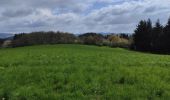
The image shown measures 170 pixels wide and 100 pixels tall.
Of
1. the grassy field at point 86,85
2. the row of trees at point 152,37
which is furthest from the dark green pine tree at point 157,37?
the grassy field at point 86,85

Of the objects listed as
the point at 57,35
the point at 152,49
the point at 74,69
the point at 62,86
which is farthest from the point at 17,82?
the point at 57,35

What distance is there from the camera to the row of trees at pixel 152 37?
90.2 m

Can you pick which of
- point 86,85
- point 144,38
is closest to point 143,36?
point 144,38

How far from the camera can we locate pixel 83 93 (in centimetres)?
→ 1066

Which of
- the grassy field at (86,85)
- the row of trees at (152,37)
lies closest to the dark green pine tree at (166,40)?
the row of trees at (152,37)

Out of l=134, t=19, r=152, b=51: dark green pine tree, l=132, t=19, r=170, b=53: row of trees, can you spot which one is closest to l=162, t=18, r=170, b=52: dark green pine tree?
l=132, t=19, r=170, b=53: row of trees

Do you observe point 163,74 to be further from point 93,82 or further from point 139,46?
point 139,46

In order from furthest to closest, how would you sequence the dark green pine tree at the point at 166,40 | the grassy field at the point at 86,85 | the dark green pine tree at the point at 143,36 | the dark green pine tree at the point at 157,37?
the dark green pine tree at the point at 143,36 < the dark green pine tree at the point at 157,37 < the dark green pine tree at the point at 166,40 < the grassy field at the point at 86,85

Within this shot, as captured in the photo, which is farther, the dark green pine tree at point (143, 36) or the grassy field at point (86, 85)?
the dark green pine tree at point (143, 36)

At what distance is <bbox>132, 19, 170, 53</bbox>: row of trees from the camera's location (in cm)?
9025

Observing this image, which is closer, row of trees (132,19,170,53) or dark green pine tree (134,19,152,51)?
row of trees (132,19,170,53)

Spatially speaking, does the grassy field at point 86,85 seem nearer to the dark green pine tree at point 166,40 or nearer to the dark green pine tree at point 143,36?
the dark green pine tree at point 166,40

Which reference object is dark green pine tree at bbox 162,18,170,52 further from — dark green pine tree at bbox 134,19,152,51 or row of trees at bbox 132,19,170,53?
dark green pine tree at bbox 134,19,152,51

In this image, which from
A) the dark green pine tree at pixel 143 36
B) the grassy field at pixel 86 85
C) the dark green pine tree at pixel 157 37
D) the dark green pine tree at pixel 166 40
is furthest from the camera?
the dark green pine tree at pixel 143 36
